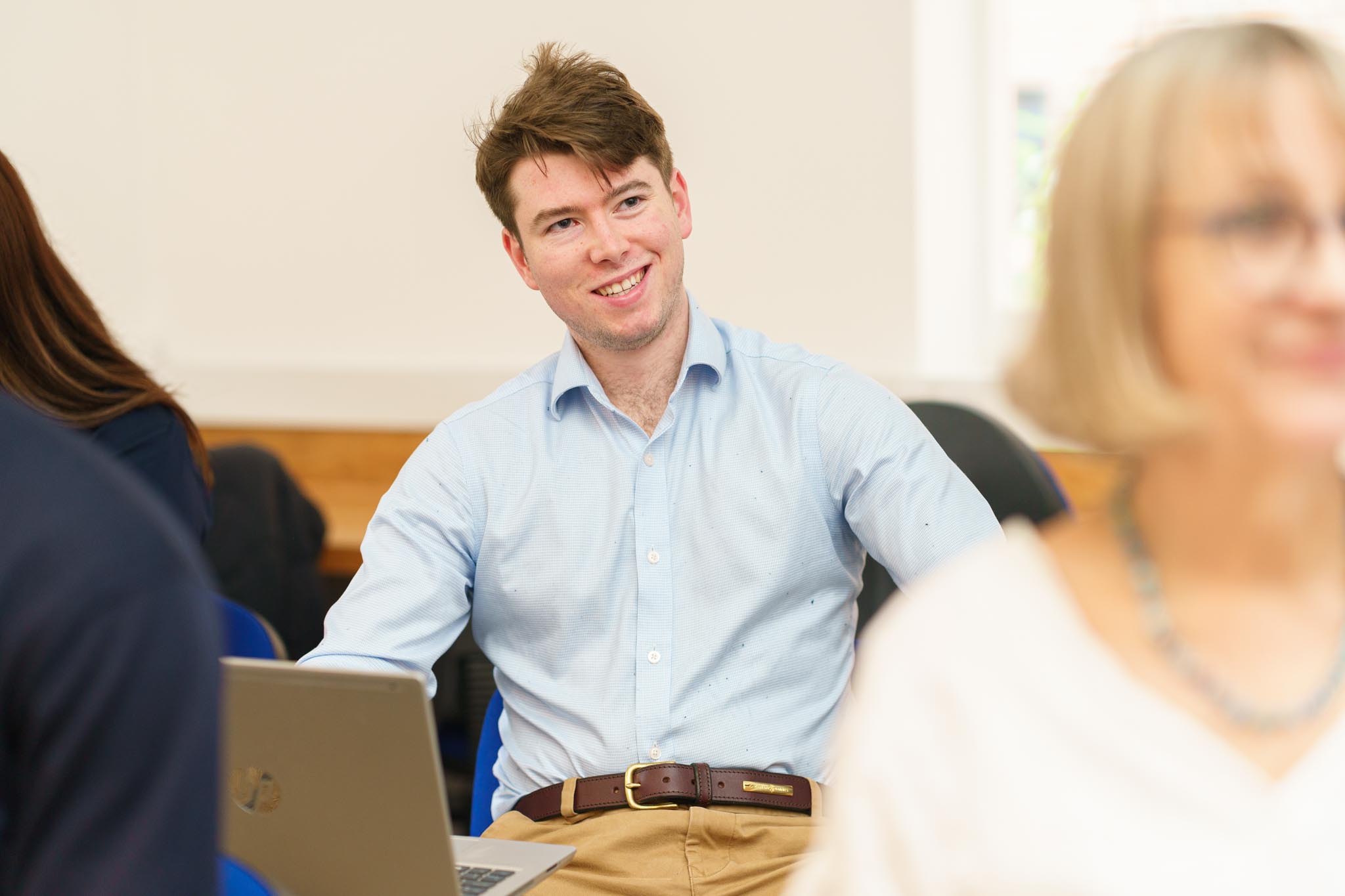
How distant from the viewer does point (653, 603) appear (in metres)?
1.74

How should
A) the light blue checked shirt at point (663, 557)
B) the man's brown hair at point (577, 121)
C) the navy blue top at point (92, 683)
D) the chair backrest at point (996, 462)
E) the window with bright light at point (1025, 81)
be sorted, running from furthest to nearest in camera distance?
the window with bright light at point (1025, 81), the chair backrest at point (996, 462), the man's brown hair at point (577, 121), the light blue checked shirt at point (663, 557), the navy blue top at point (92, 683)

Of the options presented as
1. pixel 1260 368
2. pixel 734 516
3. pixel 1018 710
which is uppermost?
pixel 1260 368

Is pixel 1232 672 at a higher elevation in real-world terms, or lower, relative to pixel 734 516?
higher

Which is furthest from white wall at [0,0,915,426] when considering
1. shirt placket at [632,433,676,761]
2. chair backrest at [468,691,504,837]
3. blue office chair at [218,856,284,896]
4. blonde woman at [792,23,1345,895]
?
blonde woman at [792,23,1345,895]

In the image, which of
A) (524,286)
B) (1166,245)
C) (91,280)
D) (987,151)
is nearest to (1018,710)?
(1166,245)

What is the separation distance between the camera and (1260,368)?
2.46 ft

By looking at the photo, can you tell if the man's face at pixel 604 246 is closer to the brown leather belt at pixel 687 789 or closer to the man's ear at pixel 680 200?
the man's ear at pixel 680 200

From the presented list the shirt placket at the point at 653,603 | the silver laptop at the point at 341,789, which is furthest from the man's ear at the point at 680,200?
the silver laptop at the point at 341,789

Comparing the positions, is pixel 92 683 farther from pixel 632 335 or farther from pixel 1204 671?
pixel 632 335

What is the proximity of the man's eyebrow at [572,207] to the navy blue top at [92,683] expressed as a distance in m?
1.16

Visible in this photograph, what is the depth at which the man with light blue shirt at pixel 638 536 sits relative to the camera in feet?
5.42

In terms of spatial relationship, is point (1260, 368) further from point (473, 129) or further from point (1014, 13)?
point (1014, 13)

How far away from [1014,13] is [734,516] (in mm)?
1794

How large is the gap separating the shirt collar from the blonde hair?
1043 millimetres
